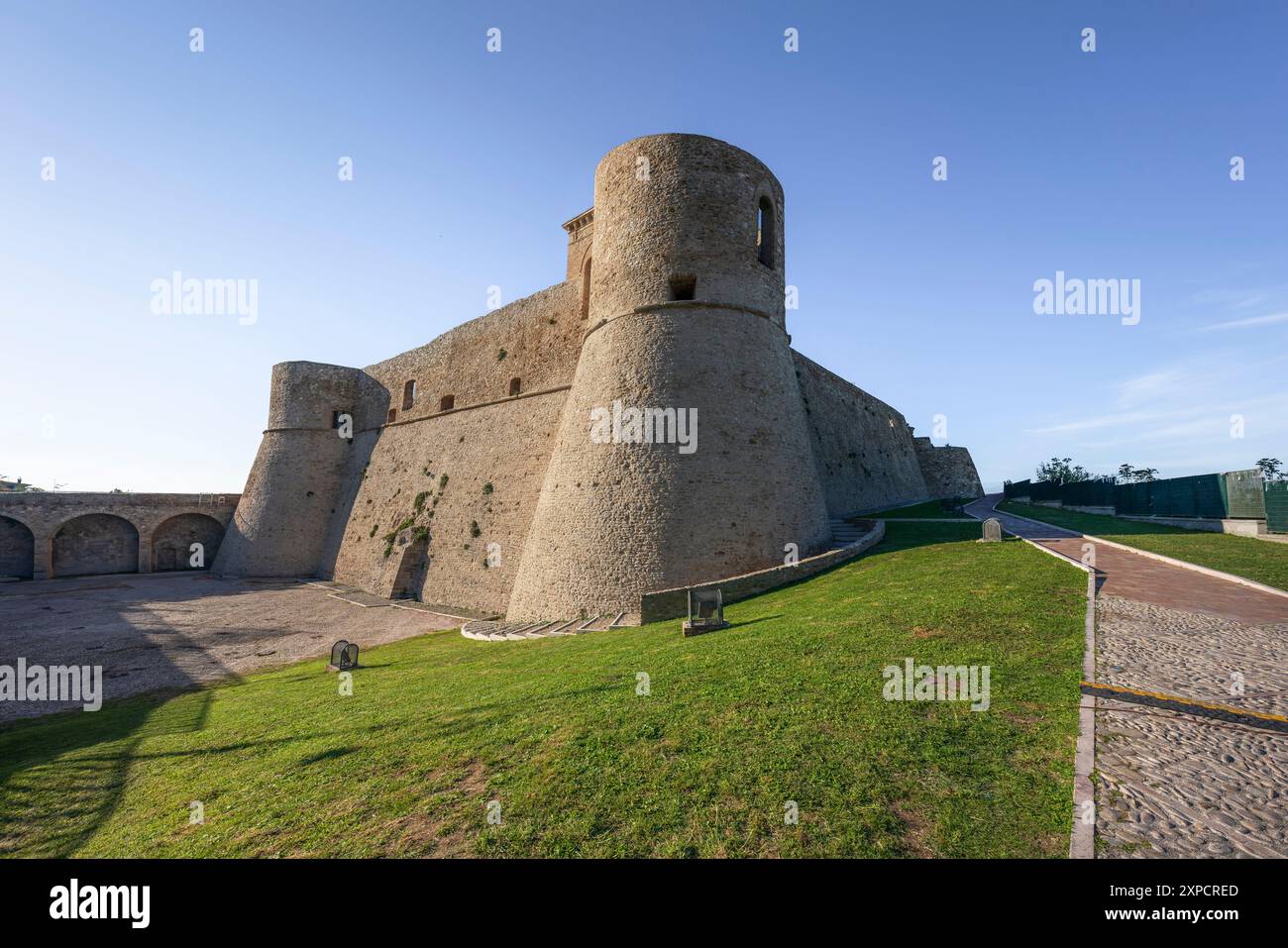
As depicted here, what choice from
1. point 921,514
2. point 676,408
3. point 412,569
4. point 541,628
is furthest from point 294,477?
point 921,514

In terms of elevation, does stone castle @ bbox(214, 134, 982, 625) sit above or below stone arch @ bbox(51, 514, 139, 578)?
above

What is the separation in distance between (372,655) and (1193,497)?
29750 mm

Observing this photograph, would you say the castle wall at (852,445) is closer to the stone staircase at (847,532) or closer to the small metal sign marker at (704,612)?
the stone staircase at (847,532)

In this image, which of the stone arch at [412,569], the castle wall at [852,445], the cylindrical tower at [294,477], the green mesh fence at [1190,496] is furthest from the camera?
the cylindrical tower at [294,477]

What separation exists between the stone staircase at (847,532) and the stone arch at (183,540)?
36.2 m

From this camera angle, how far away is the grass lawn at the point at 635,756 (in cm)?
378

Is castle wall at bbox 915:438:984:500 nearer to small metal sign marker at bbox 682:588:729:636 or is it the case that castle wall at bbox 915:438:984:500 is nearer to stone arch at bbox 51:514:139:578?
small metal sign marker at bbox 682:588:729:636

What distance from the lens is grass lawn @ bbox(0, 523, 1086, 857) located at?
3.78 meters

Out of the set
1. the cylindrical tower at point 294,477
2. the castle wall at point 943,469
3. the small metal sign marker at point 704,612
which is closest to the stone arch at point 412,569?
the cylindrical tower at point 294,477

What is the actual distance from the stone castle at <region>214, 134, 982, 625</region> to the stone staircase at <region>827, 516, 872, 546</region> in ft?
3.92

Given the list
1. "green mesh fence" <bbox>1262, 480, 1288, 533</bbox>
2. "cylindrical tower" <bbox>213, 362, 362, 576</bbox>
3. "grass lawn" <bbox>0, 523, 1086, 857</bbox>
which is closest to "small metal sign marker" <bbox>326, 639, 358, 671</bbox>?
"grass lawn" <bbox>0, 523, 1086, 857</bbox>

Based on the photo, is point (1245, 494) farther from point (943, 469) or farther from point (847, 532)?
point (943, 469)

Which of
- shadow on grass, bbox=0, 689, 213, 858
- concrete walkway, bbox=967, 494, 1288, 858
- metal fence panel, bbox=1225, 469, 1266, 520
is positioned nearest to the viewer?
concrete walkway, bbox=967, 494, 1288, 858

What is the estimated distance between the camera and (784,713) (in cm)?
540
